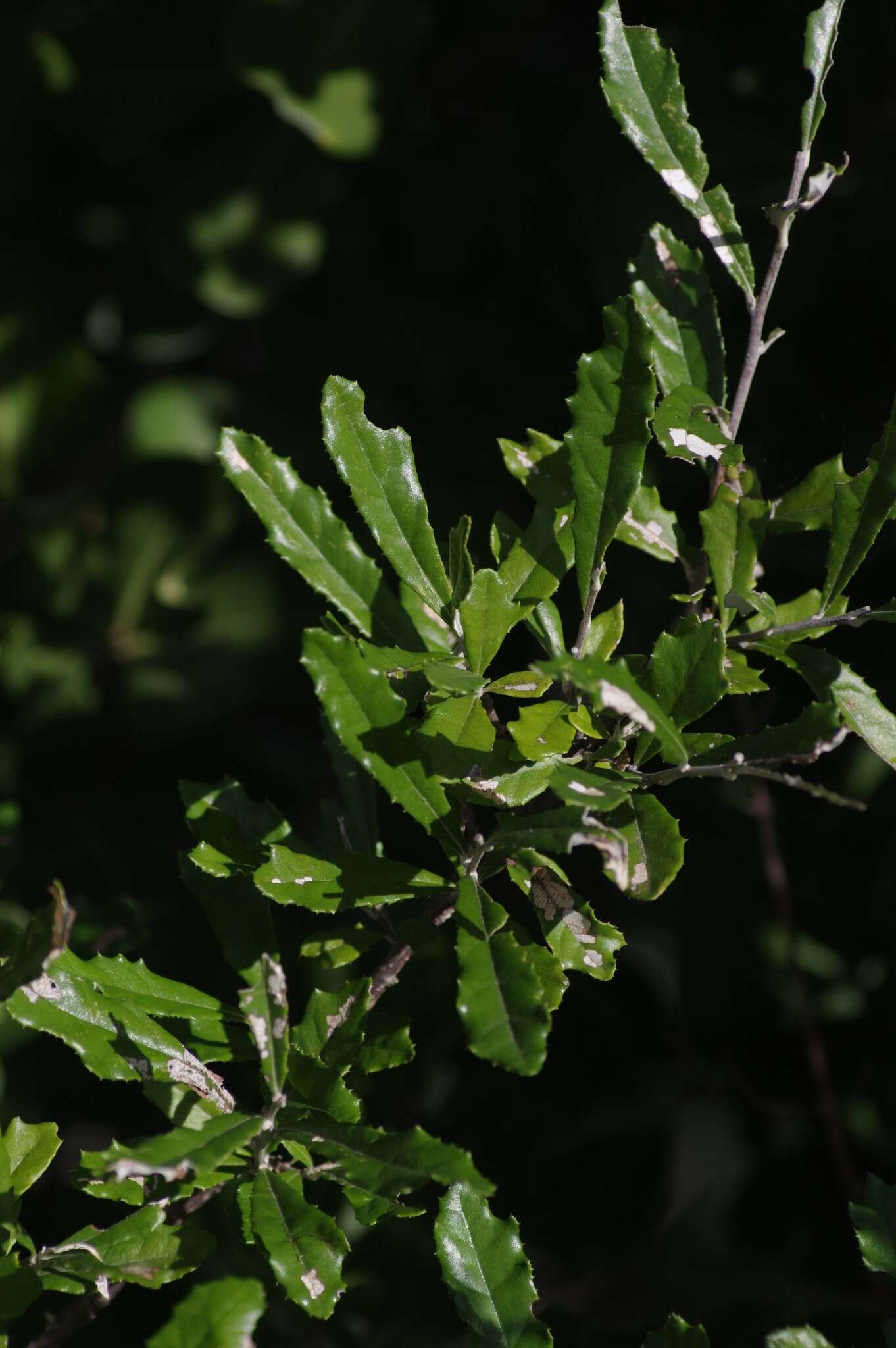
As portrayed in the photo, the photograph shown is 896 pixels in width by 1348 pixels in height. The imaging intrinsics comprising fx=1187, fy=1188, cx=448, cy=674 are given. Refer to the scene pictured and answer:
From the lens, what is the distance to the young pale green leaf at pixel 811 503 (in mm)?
685

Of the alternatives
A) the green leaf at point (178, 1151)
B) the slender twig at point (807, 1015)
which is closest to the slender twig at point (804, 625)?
the green leaf at point (178, 1151)

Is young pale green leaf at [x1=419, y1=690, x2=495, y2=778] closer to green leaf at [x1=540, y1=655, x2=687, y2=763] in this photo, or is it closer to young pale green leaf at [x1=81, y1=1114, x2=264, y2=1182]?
green leaf at [x1=540, y1=655, x2=687, y2=763]

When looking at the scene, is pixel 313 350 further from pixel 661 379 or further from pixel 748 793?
pixel 661 379

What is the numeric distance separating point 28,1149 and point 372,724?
334mm

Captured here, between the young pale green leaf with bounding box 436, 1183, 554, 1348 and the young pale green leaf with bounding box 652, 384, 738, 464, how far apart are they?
0.42 m

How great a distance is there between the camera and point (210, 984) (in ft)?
4.85

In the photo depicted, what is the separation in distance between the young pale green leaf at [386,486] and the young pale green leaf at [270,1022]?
23 centimetres

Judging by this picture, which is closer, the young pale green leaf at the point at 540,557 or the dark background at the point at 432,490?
the young pale green leaf at the point at 540,557

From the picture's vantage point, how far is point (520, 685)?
642mm

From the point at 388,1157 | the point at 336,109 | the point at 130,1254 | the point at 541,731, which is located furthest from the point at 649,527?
the point at 336,109

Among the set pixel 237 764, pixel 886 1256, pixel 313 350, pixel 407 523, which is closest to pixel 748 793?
pixel 886 1256

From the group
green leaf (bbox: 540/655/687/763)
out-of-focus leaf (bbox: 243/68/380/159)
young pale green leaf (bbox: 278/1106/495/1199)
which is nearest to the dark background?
out-of-focus leaf (bbox: 243/68/380/159)

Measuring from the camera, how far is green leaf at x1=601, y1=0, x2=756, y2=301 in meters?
0.67

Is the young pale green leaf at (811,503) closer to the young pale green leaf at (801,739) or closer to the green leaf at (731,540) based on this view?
the green leaf at (731,540)
